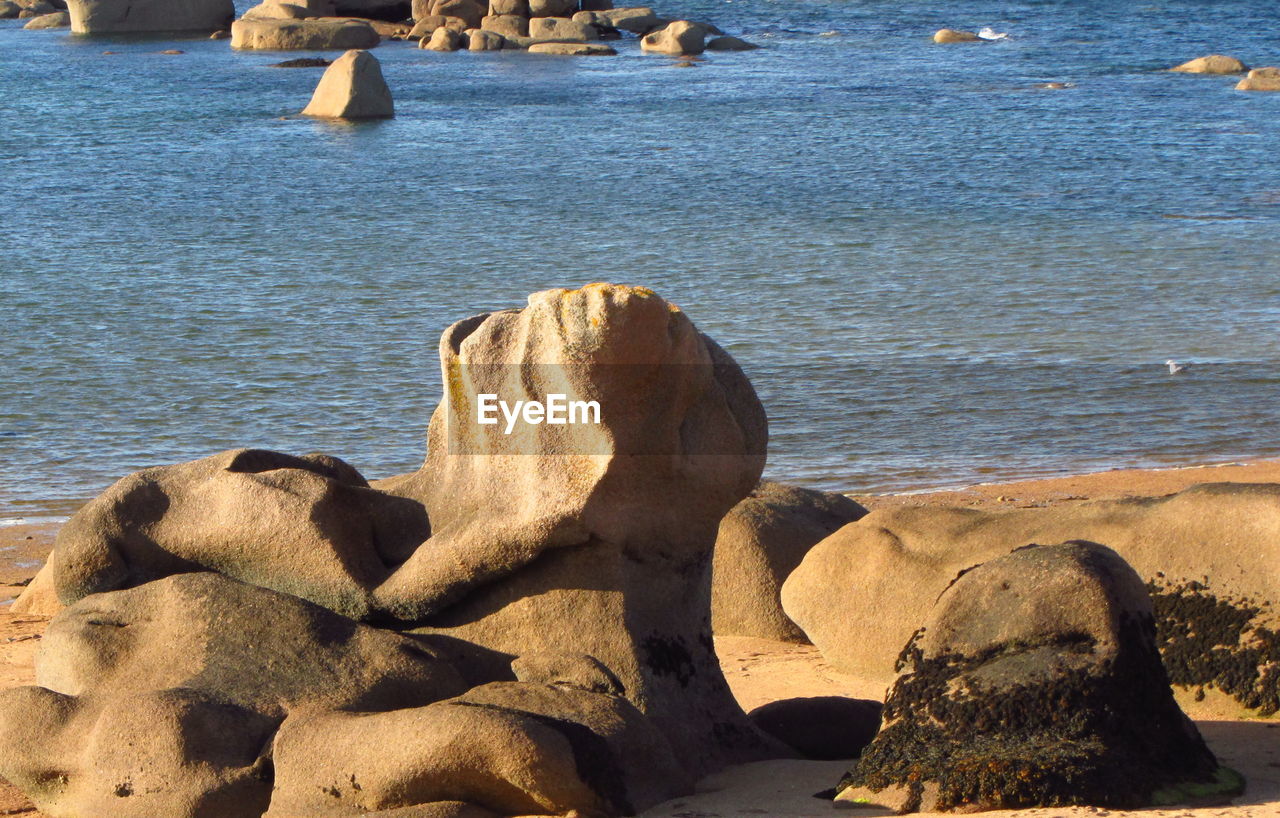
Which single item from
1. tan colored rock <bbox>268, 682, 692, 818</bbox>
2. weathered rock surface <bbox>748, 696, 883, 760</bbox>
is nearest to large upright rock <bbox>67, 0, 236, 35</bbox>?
weathered rock surface <bbox>748, 696, 883, 760</bbox>

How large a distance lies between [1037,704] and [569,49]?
4073 cm

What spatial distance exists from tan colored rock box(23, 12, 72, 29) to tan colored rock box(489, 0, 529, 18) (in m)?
13.6

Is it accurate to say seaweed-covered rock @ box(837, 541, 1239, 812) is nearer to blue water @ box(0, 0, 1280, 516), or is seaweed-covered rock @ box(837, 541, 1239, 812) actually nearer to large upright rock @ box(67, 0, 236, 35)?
blue water @ box(0, 0, 1280, 516)

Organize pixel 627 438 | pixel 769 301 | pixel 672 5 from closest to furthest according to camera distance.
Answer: pixel 627 438 < pixel 769 301 < pixel 672 5

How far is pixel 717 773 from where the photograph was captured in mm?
5680

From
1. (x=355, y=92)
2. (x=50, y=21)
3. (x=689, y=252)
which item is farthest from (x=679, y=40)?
(x=689, y=252)

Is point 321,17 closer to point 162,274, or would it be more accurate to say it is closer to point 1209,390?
point 162,274

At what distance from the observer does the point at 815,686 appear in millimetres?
7137

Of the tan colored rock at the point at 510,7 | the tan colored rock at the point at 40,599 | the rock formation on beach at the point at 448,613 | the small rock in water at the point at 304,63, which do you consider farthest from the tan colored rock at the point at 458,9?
the rock formation on beach at the point at 448,613

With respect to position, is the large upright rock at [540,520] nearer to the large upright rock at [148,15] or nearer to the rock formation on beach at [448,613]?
the rock formation on beach at [448,613]

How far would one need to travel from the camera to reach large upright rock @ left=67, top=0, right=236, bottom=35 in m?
48.3

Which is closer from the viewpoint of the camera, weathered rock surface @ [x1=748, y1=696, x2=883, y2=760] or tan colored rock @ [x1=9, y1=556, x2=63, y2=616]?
weathered rock surface @ [x1=748, y1=696, x2=883, y2=760]

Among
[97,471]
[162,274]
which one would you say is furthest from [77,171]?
[97,471]

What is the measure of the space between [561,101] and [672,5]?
1107 inches
